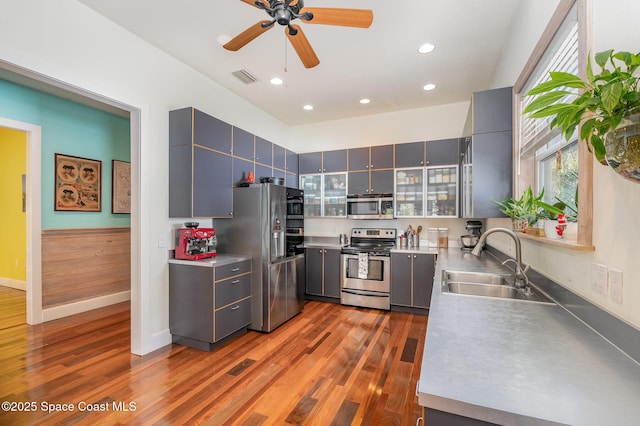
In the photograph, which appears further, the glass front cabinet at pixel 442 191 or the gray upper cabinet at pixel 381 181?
the gray upper cabinet at pixel 381 181

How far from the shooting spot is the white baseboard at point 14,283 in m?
4.56

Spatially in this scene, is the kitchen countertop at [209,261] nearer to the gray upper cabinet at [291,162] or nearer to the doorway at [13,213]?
the gray upper cabinet at [291,162]

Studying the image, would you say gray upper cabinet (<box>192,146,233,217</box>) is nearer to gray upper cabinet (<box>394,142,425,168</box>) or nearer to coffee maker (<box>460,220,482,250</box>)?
gray upper cabinet (<box>394,142,425,168</box>)

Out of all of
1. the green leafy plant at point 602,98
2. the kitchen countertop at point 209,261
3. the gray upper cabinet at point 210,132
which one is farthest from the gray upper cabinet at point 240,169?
the green leafy plant at point 602,98

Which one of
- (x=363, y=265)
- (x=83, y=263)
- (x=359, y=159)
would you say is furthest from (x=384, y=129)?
(x=83, y=263)

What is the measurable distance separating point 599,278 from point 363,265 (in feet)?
9.99

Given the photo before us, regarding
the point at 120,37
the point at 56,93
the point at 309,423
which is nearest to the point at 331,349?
the point at 309,423

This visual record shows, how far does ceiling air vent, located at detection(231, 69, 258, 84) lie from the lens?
3.29 meters

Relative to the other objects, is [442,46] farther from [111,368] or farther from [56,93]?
[56,93]

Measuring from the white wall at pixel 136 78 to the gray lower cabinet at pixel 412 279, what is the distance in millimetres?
2853

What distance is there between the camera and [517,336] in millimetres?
1042

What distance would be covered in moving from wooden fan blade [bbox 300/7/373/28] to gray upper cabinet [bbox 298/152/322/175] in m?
2.95

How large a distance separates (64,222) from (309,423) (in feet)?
13.7

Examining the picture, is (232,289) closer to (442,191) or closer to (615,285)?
(615,285)
